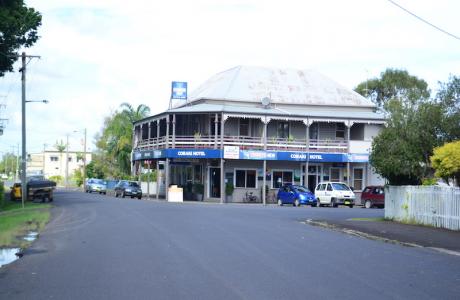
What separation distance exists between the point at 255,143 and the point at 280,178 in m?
3.93

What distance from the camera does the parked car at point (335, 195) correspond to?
146 feet

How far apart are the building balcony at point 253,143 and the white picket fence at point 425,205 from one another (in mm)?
23682

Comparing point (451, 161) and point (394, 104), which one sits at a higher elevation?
point (394, 104)

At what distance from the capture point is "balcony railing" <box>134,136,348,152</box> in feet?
164

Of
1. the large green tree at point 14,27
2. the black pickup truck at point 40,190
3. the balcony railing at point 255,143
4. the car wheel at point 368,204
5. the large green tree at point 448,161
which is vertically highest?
the large green tree at point 14,27

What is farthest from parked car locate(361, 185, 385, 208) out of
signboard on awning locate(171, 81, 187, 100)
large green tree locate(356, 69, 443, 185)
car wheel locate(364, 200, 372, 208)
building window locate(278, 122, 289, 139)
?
signboard on awning locate(171, 81, 187, 100)

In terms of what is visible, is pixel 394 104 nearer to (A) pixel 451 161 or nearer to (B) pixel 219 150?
(A) pixel 451 161

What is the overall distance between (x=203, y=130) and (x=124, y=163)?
1043 inches

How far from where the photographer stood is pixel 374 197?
43875mm

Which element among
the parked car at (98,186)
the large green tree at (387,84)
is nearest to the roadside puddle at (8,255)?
the parked car at (98,186)

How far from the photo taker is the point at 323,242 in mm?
17422

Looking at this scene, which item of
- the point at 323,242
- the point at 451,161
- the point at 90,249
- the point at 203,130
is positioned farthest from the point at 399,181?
the point at 203,130

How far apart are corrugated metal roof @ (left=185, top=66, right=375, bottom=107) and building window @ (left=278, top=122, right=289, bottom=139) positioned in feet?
6.67

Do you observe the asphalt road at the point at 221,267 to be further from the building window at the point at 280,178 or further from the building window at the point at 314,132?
the building window at the point at 314,132
